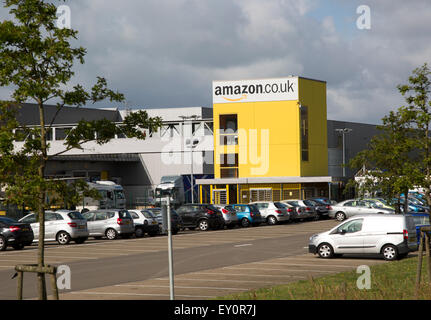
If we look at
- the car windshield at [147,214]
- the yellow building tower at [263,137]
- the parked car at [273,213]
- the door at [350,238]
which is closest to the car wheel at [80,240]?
the car windshield at [147,214]

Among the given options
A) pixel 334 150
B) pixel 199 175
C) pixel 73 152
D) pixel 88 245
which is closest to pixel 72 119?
pixel 73 152

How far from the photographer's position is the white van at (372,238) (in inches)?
901

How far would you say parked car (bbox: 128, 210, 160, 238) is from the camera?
3803 cm

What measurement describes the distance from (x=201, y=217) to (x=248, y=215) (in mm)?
4586

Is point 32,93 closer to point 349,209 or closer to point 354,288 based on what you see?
point 354,288

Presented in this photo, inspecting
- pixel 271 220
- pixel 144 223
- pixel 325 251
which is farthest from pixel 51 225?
pixel 271 220

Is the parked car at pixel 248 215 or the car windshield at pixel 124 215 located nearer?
the car windshield at pixel 124 215

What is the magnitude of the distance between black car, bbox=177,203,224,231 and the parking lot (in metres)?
8.42

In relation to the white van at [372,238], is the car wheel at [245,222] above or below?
below

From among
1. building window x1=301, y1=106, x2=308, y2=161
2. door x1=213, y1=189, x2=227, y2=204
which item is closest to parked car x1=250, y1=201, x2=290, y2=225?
door x1=213, y1=189, x2=227, y2=204

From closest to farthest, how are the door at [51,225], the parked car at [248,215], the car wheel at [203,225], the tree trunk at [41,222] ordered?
the tree trunk at [41,222]
the door at [51,225]
the car wheel at [203,225]
the parked car at [248,215]

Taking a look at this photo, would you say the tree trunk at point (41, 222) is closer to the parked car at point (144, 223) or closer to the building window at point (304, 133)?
the parked car at point (144, 223)

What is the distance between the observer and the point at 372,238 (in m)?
23.2

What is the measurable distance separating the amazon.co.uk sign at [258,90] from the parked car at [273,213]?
17.8 meters
